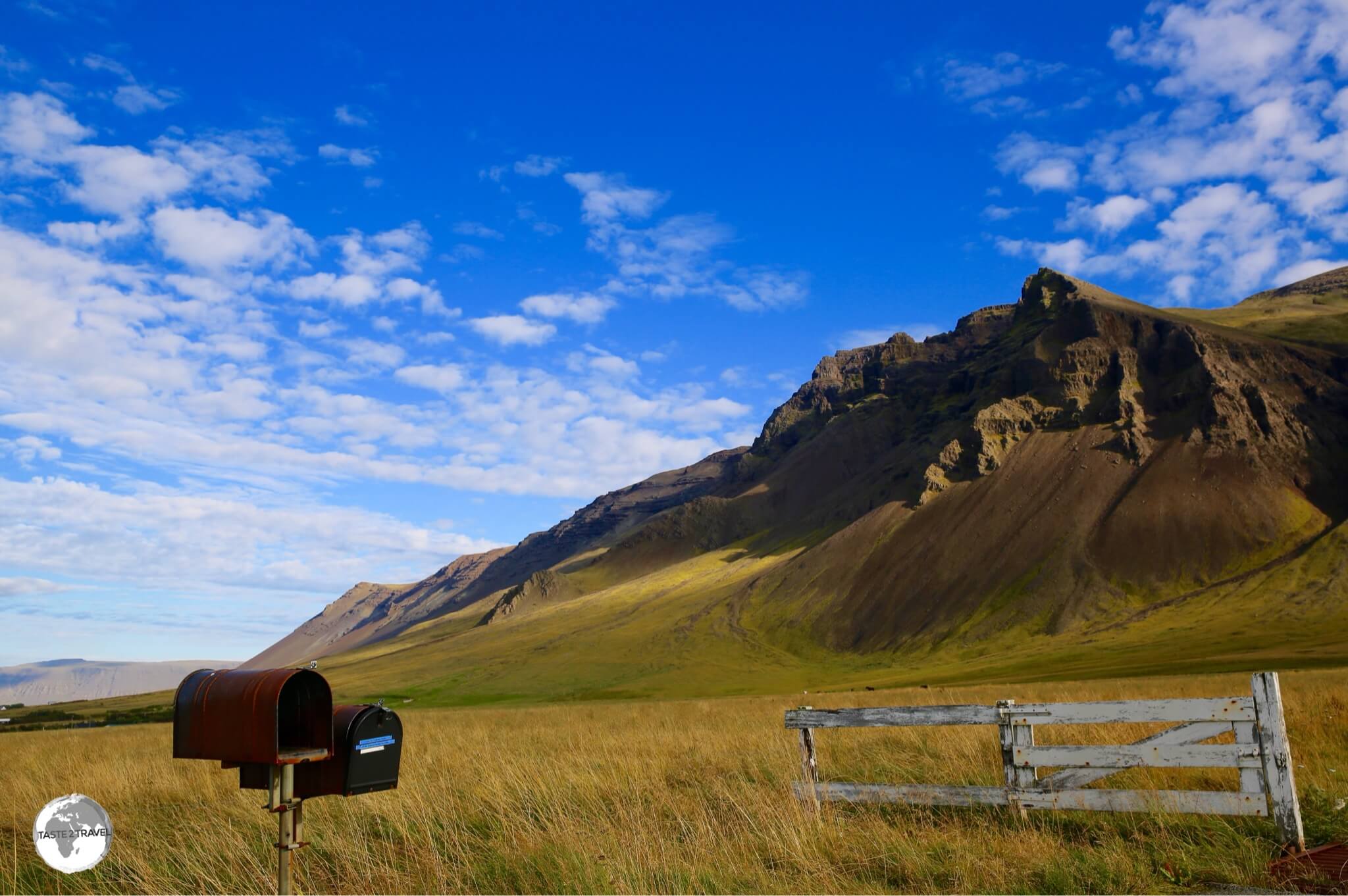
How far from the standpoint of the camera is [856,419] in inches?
7362

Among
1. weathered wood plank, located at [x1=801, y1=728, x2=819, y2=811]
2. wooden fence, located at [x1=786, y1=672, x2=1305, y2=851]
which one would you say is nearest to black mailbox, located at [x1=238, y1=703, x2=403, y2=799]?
wooden fence, located at [x1=786, y1=672, x2=1305, y2=851]

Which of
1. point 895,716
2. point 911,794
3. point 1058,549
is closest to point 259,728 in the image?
point 911,794

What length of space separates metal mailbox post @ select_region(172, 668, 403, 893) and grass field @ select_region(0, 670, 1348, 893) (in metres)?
2.03

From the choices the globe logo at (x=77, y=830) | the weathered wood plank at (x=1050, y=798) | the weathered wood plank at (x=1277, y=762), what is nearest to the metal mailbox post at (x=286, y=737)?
the globe logo at (x=77, y=830)

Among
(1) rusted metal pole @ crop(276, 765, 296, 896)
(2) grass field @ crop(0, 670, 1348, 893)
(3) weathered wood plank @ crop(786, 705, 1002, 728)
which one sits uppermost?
(1) rusted metal pole @ crop(276, 765, 296, 896)

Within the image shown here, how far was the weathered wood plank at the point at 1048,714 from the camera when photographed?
828 cm

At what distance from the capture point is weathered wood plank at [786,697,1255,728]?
8.28m

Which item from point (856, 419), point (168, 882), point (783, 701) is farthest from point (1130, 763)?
point (856, 419)

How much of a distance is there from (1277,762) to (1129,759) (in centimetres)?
118

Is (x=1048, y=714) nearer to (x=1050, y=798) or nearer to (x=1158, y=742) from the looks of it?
(x=1050, y=798)

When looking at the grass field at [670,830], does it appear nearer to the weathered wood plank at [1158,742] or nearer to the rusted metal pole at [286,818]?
the weathered wood plank at [1158,742]

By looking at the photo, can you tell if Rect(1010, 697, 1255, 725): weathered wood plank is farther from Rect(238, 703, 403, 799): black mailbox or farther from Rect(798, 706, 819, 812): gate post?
Rect(238, 703, 403, 799): black mailbox

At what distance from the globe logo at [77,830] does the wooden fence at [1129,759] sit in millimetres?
6433

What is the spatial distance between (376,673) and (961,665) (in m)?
91.4
